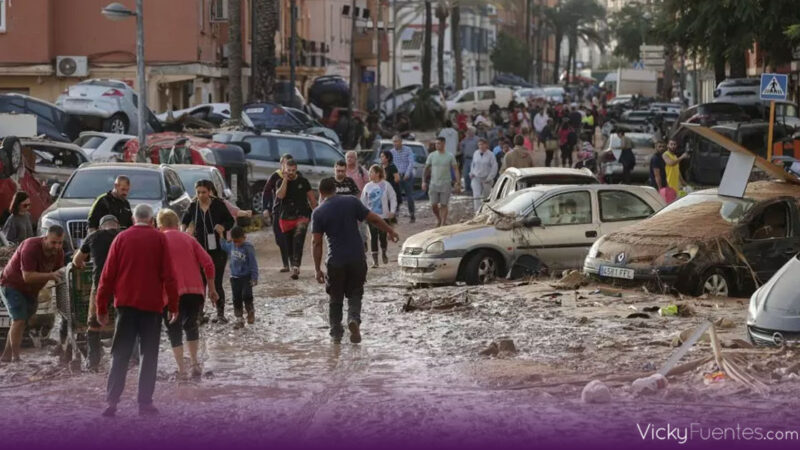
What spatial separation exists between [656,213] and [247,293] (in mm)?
5529

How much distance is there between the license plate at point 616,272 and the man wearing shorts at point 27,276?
6476 mm

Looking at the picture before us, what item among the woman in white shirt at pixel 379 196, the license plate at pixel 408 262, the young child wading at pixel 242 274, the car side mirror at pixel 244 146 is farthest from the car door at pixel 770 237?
the car side mirror at pixel 244 146

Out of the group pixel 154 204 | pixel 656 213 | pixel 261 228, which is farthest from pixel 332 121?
pixel 656 213

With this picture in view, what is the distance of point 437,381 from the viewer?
12945 millimetres

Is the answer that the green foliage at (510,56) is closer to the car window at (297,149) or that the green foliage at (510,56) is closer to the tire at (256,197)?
the car window at (297,149)

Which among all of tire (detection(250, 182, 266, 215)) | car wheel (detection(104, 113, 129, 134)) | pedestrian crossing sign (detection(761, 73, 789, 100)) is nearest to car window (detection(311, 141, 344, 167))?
tire (detection(250, 182, 266, 215))

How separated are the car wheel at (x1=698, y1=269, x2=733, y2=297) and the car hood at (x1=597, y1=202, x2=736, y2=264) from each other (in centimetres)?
22

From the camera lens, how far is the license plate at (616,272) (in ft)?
59.6

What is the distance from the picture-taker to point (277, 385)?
12.9m

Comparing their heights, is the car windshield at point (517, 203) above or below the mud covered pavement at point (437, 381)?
above

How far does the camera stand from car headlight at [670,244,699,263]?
17.9 m

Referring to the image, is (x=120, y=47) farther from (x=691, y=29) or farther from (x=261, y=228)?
(x=261, y=228)

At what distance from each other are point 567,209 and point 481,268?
1.38m

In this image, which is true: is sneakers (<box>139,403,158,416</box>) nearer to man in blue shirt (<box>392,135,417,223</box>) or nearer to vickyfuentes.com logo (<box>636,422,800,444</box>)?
vickyfuentes.com logo (<box>636,422,800,444</box>)
